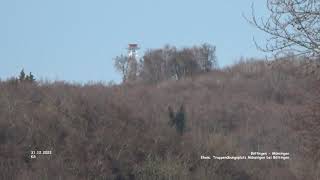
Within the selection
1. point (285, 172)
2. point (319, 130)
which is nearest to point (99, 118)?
point (285, 172)

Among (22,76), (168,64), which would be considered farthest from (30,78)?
(168,64)

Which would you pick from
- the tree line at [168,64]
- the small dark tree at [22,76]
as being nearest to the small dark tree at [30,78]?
the small dark tree at [22,76]

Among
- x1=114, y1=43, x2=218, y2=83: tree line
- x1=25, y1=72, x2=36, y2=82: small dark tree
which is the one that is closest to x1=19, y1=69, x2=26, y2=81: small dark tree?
x1=25, y1=72, x2=36, y2=82: small dark tree

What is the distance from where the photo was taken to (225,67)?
240 feet

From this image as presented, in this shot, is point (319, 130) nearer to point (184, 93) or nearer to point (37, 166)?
point (37, 166)

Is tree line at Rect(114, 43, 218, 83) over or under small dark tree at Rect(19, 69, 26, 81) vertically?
over

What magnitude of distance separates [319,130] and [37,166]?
15.5 metres

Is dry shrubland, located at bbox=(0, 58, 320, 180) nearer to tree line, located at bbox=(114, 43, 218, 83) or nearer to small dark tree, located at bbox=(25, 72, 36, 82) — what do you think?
small dark tree, located at bbox=(25, 72, 36, 82)

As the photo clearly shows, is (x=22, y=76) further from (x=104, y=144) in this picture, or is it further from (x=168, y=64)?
(x=168, y=64)

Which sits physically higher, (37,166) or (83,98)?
(83,98)

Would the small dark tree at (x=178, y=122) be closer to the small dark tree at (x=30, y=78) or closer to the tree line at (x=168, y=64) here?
the small dark tree at (x=30, y=78)

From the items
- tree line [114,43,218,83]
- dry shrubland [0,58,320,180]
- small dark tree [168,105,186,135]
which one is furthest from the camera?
tree line [114,43,218,83]

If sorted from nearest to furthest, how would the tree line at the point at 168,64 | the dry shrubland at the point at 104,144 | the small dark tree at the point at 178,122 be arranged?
the dry shrubland at the point at 104,144 < the small dark tree at the point at 178,122 < the tree line at the point at 168,64

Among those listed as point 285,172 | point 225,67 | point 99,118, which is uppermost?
point 225,67
